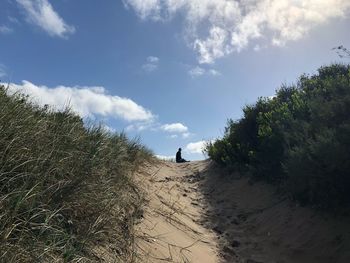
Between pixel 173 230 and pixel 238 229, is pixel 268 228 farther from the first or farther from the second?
pixel 173 230

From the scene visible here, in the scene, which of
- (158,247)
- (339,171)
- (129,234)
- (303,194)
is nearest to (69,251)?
(129,234)

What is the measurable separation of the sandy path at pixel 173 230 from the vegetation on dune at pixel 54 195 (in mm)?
299

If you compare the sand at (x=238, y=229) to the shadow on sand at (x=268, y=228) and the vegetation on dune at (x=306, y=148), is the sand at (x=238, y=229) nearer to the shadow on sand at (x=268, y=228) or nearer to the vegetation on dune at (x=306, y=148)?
the shadow on sand at (x=268, y=228)

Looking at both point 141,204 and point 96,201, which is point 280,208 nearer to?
point 141,204

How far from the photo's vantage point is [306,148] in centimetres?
714

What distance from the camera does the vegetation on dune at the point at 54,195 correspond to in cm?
325

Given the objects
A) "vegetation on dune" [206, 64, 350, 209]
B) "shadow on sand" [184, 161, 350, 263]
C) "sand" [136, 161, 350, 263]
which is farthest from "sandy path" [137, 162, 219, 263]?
"vegetation on dune" [206, 64, 350, 209]

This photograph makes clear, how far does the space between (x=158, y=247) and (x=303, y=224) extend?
2834mm

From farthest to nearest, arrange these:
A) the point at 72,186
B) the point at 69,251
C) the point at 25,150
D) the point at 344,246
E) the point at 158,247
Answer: the point at 344,246, the point at 158,247, the point at 72,186, the point at 25,150, the point at 69,251

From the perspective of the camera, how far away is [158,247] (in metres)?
5.09

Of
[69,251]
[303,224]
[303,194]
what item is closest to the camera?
[69,251]

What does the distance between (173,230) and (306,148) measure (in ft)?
9.06

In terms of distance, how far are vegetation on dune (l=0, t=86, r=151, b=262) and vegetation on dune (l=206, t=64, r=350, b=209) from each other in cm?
291

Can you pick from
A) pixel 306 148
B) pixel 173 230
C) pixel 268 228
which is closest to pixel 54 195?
pixel 173 230
